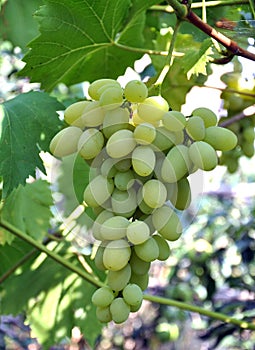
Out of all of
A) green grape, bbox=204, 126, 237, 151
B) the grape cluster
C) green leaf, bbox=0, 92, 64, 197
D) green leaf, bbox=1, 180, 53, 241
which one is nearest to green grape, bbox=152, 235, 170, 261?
the grape cluster

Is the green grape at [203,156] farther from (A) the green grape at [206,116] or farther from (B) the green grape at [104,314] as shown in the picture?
(B) the green grape at [104,314]

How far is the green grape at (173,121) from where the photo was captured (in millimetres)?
535

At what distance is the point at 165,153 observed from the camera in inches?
21.4

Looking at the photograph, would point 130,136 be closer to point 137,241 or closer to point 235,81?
point 137,241

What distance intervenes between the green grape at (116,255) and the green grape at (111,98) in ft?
0.40

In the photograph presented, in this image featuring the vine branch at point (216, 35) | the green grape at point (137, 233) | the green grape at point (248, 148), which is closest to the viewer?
the green grape at point (137, 233)

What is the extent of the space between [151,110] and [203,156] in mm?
62

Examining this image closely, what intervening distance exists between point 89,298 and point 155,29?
1.64 feet

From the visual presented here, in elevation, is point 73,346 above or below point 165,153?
below

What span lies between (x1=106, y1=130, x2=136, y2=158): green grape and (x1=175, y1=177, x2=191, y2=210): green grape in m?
0.06

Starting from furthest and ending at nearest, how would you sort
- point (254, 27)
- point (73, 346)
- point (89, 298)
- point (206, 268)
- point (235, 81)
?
point (73, 346) → point (206, 268) → point (89, 298) → point (235, 81) → point (254, 27)

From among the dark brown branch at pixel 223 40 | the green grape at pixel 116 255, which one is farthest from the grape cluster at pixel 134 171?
the dark brown branch at pixel 223 40

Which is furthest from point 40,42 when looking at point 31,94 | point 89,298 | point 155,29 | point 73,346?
point 73,346

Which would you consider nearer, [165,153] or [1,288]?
[165,153]
